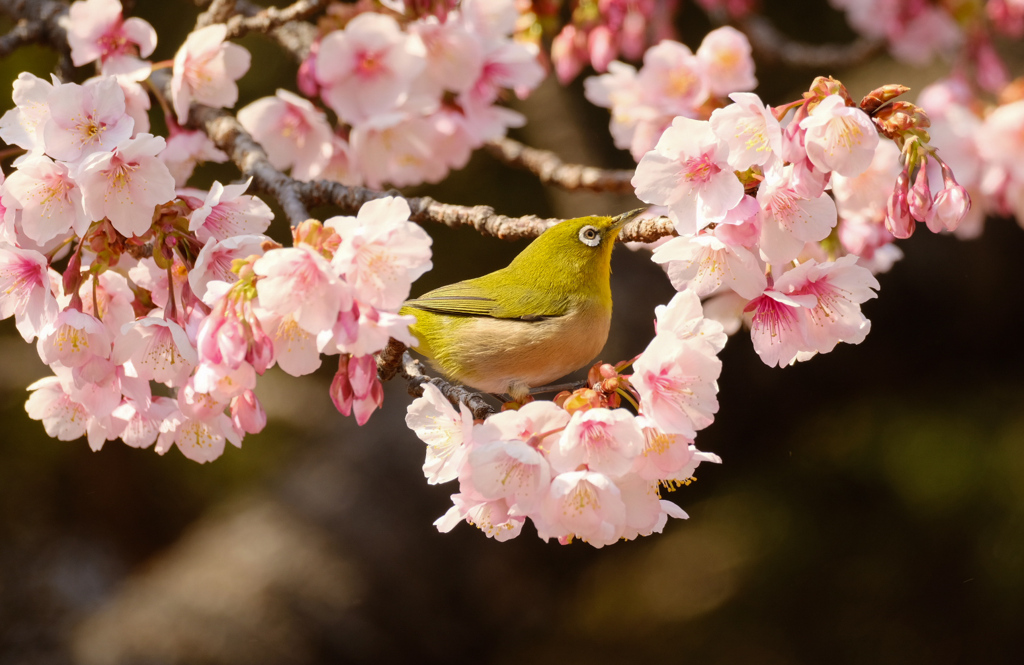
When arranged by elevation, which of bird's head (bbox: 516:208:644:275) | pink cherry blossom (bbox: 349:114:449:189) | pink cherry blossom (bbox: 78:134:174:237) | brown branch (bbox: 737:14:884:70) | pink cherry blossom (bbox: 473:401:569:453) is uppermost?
pink cherry blossom (bbox: 78:134:174:237)

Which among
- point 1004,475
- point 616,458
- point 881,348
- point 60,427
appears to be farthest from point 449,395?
point 1004,475

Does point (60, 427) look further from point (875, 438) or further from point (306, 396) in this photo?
point (875, 438)

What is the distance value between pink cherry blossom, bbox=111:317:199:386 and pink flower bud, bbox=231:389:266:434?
0.05 metres

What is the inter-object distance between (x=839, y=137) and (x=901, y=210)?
0.11 m

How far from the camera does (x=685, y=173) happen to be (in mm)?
614

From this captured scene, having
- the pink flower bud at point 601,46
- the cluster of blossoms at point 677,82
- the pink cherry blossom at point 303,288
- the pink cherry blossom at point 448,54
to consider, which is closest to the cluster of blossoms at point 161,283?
the pink cherry blossom at point 303,288

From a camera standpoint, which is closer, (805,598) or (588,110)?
(805,598)

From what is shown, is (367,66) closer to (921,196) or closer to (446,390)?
(446,390)

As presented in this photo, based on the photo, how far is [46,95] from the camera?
61 centimetres

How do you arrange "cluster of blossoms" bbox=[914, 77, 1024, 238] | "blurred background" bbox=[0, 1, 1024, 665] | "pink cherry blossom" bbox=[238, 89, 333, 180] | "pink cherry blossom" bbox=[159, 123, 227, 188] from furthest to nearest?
"blurred background" bbox=[0, 1, 1024, 665] → "cluster of blossoms" bbox=[914, 77, 1024, 238] → "pink cherry blossom" bbox=[238, 89, 333, 180] → "pink cherry blossom" bbox=[159, 123, 227, 188]

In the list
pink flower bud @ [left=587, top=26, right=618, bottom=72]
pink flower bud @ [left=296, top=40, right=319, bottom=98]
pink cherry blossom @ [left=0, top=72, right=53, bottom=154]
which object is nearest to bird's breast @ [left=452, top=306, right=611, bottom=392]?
pink cherry blossom @ [left=0, top=72, right=53, bottom=154]

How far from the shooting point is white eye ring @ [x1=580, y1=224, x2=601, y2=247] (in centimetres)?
81

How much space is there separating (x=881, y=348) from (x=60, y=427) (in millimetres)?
1704

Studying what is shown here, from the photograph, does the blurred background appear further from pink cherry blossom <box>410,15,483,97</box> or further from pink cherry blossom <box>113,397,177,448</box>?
pink cherry blossom <box>113,397,177,448</box>
